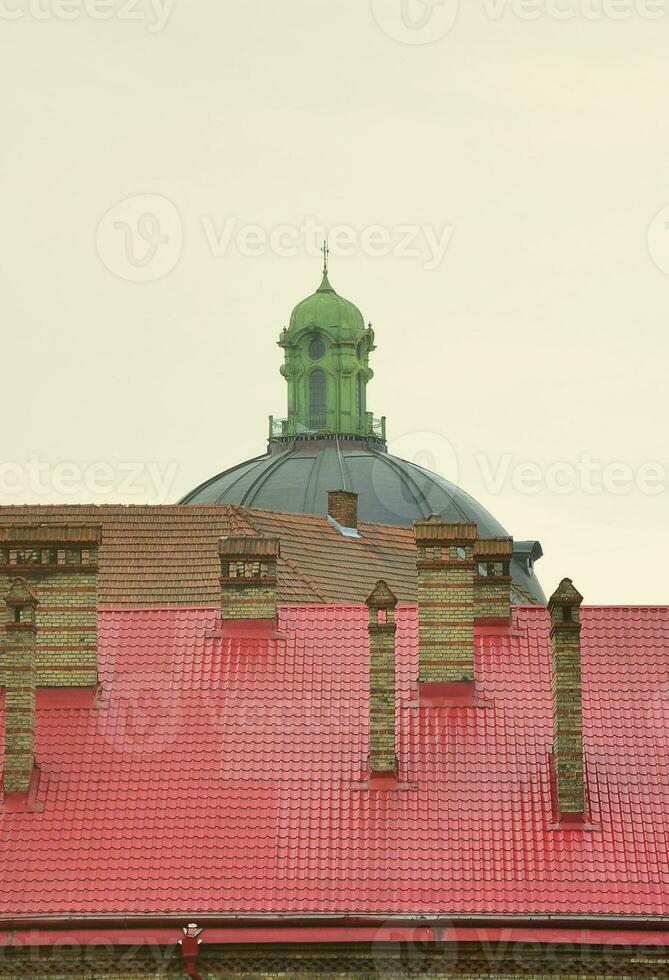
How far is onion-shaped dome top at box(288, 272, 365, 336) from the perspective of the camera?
92375 mm

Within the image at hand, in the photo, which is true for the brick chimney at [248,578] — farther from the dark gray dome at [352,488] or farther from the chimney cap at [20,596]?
the dark gray dome at [352,488]

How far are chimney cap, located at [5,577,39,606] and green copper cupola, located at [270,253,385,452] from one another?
59.8 meters

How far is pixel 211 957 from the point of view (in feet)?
93.1

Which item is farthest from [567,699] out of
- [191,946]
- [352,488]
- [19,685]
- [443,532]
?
[352,488]

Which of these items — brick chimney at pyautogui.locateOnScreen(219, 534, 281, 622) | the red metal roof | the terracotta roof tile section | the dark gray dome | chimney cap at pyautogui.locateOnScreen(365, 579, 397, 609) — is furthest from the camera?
the dark gray dome

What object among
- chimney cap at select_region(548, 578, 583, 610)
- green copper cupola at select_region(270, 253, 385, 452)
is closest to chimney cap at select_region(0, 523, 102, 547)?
chimney cap at select_region(548, 578, 583, 610)

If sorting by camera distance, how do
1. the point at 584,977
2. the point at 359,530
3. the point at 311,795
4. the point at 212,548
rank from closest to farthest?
the point at 584,977 → the point at 311,795 → the point at 212,548 → the point at 359,530

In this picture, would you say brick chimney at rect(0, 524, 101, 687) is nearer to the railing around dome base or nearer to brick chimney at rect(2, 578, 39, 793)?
brick chimney at rect(2, 578, 39, 793)

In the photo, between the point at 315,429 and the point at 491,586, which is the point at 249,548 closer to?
the point at 491,586

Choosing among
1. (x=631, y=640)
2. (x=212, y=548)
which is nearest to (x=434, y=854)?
(x=631, y=640)

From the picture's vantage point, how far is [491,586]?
33344 millimetres

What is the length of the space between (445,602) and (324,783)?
2970 millimetres

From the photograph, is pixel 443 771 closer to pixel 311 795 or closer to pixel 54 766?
pixel 311 795

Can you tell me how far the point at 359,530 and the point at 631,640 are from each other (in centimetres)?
2424
